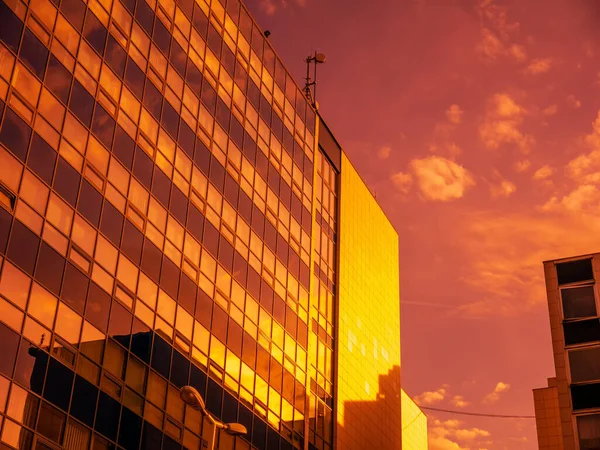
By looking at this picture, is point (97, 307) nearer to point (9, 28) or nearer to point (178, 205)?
point (178, 205)

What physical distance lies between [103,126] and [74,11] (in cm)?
489

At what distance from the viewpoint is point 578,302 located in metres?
50.0

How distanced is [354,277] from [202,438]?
26.6 m

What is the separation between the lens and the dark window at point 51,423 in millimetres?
31891

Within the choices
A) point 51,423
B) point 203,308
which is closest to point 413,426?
point 203,308

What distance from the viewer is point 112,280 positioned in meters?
37.4

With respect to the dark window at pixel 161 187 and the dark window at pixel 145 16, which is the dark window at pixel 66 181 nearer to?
the dark window at pixel 161 187

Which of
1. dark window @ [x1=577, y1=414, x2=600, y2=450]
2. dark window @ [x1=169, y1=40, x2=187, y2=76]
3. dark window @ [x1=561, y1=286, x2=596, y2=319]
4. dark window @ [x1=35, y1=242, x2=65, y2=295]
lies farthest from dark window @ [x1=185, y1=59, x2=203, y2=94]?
dark window @ [x1=577, y1=414, x2=600, y2=450]

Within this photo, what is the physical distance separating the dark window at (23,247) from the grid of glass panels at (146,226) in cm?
7

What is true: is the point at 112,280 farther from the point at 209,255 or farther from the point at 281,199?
the point at 281,199

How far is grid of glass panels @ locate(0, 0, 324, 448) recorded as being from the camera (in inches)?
1303

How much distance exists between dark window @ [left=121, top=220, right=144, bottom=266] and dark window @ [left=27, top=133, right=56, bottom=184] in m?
5.18

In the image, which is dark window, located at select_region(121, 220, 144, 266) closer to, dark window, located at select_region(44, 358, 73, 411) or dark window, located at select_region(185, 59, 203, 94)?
dark window, located at select_region(44, 358, 73, 411)

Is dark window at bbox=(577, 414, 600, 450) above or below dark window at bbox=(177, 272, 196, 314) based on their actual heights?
below
